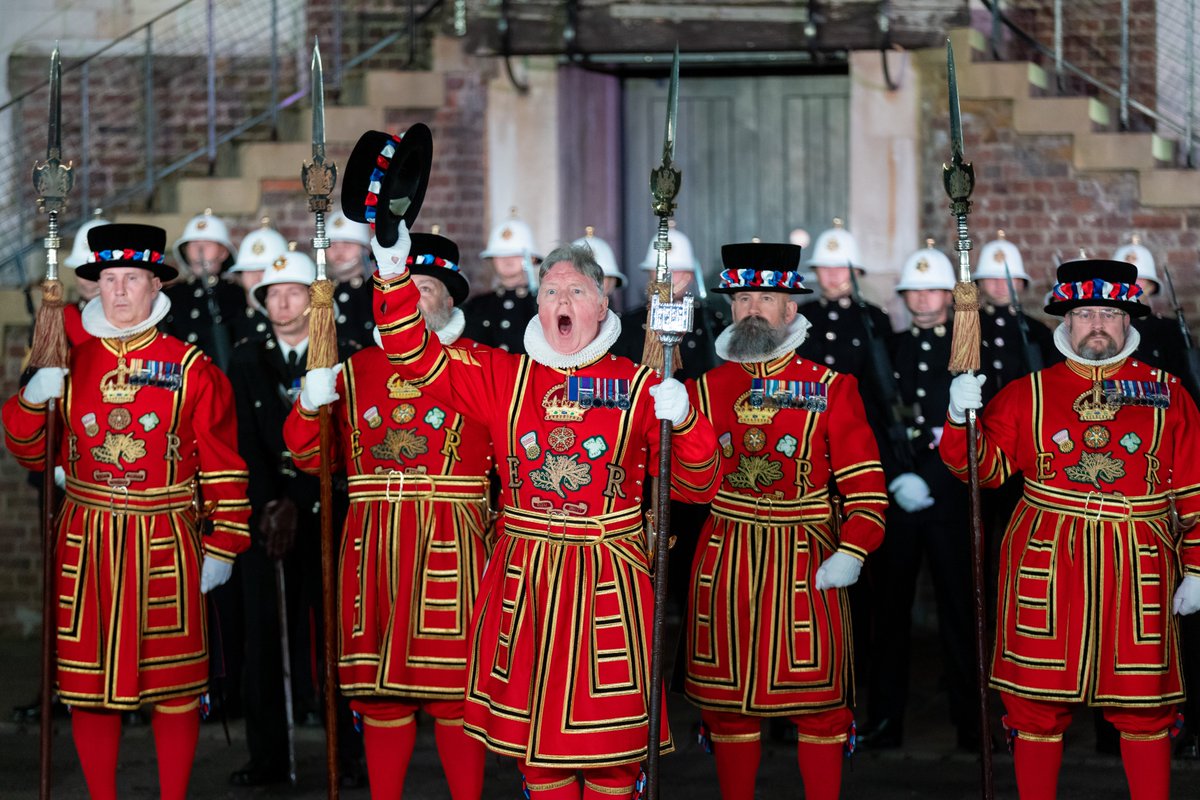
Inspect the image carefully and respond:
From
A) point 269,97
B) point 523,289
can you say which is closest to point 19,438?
point 523,289

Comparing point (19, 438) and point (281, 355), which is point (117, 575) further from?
point (281, 355)

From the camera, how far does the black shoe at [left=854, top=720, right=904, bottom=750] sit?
723 centimetres

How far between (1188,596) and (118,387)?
11.3 feet

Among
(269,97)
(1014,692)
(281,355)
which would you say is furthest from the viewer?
(269,97)

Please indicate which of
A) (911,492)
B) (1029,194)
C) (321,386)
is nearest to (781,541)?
(911,492)

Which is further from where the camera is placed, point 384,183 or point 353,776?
point 353,776

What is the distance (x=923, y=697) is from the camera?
8.28m

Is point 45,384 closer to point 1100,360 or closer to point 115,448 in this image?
point 115,448

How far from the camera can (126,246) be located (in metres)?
5.64

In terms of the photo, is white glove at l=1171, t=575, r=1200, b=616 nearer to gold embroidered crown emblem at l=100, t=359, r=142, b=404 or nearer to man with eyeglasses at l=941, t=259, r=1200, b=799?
man with eyeglasses at l=941, t=259, r=1200, b=799

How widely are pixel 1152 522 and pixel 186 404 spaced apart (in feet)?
10.3

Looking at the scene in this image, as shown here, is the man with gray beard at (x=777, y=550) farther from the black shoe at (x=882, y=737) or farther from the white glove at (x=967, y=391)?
the black shoe at (x=882, y=737)

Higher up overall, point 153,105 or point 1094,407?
point 153,105

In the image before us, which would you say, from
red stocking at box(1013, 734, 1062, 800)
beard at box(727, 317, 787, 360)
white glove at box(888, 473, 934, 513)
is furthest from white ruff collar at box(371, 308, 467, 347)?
red stocking at box(1013, 734, 1062, 800)
